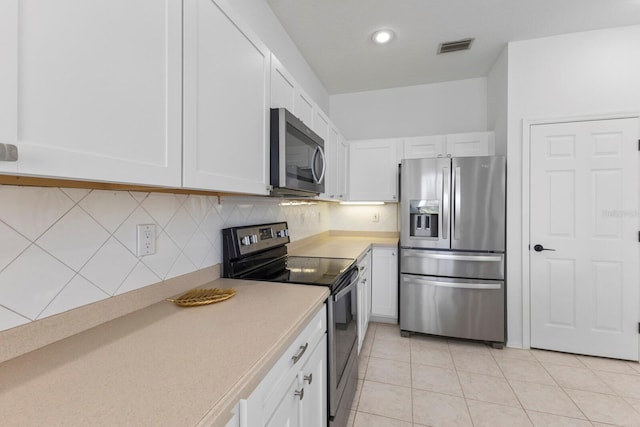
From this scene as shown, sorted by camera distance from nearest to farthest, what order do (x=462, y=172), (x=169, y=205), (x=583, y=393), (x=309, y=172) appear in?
(x=169, y=205)
(x=309, y=172)
(x=583, y=393)
(x=462, y=172)

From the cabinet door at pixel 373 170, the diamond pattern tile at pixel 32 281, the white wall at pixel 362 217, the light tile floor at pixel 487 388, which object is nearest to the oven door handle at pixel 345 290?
the light tile floor at pixel 487 388

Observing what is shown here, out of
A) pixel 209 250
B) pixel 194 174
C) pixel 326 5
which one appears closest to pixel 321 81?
pixel 326 5

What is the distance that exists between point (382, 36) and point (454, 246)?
1935mm

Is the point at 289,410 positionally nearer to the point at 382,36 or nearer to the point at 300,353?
the point at 300,353

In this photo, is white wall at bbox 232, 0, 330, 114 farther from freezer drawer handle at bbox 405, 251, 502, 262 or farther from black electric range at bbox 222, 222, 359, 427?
freezer drawer handle at bbox 405, 251, 502, 262

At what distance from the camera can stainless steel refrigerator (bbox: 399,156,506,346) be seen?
258 cm

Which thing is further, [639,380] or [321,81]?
[321,81]

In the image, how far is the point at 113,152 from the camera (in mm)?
680

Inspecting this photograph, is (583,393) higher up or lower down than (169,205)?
lower down

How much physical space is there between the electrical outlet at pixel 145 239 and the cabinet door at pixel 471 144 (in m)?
2.90

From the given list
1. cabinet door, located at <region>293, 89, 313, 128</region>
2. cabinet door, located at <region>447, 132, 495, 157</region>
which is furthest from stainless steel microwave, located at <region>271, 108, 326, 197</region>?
cabinet door, located at <region>447, 132, 495, 157</region>

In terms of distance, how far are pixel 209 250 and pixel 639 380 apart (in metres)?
3.09

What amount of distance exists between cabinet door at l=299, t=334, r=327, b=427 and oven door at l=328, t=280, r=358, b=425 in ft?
0.21

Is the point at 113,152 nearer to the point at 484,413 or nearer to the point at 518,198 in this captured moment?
the point at 484,413
